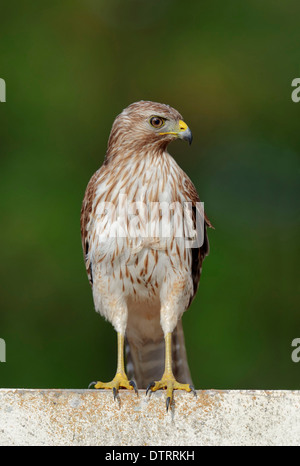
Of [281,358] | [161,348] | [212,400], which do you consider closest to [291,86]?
[281,358]

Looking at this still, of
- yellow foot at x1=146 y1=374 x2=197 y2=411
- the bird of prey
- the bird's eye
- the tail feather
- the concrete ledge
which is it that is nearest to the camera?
the concrete ledge

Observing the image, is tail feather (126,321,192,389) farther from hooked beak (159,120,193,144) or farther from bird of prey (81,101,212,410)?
hooked beak (159,120,193,144)

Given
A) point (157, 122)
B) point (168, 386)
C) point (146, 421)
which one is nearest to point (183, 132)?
point (157, 122)

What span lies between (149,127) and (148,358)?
1.10 meters

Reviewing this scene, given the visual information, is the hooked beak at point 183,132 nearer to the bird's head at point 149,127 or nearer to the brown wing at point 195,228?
the bird's head at point 149,127

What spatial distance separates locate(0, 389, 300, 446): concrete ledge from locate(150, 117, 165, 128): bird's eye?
1196 mm

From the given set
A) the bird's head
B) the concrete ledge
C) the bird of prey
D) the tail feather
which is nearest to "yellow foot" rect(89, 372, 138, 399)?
the bird of prey

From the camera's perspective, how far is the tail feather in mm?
3889

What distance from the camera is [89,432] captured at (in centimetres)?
281

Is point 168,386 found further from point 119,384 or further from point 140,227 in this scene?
point 140,227

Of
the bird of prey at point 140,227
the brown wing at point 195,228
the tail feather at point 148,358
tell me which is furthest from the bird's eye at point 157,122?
the tail feather at point 148,358

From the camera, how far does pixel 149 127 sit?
3527mm
